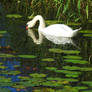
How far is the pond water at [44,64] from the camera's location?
269 inches

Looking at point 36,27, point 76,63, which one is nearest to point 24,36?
point 36,27

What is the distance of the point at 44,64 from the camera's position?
811 cm

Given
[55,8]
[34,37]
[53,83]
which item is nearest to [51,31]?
[34,37]

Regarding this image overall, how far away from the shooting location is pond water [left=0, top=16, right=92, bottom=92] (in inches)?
269

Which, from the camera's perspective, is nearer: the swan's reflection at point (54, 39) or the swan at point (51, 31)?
the swan's reflection at point (54, 39)

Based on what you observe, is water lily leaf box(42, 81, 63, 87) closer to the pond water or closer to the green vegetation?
the pond water

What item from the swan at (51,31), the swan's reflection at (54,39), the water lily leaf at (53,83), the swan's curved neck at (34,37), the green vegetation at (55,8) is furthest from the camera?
the green vegetation at (55,8)

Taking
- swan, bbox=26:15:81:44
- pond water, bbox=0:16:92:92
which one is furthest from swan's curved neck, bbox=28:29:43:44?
pond water, bbox=0:16:92:92

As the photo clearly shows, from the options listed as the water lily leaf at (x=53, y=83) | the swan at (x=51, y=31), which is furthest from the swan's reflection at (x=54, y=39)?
the water lily leaf at (x=53, y=83)

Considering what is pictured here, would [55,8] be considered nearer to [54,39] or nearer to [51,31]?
[51,31]

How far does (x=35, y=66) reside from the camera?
7953mm

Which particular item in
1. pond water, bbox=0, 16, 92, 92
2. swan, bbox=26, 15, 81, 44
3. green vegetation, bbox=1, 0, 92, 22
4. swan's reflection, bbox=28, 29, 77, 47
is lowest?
pond water, bbox=0, 16, 92, 92

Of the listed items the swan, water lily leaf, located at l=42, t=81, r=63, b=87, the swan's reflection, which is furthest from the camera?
the swan

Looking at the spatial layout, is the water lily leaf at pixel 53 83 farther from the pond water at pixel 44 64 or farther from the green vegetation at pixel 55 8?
the green vegetation at pixel 55 8
